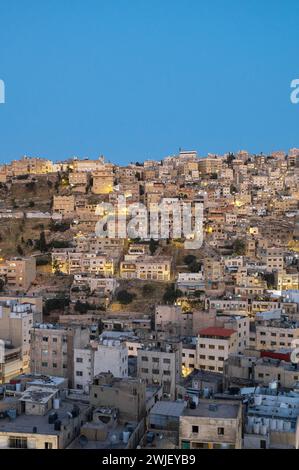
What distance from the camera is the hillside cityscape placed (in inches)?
205

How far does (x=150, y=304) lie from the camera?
15.4 meters

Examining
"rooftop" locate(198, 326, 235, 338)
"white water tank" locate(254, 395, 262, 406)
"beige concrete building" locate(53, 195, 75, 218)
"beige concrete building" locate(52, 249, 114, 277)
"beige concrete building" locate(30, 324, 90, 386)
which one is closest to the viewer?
"white water tank" locate(254, 395, 262, 406)

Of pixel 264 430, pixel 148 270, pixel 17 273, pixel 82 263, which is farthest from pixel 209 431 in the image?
pixel 82 263

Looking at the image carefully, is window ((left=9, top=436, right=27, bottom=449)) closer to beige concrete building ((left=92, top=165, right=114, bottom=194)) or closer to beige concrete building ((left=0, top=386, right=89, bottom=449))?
beige concrete building ((left=0, top=386, right=89, bottom=449))

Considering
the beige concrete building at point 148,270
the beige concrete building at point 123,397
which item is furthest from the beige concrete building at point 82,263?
the beige concrete building at point 123,397

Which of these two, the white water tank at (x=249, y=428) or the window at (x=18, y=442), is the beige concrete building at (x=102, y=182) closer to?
the white water tank at (x=249, y=428)

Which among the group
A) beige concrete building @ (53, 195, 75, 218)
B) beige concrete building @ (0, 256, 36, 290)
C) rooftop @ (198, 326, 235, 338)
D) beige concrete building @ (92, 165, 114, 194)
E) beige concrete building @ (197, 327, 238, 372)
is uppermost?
beige concrete building @ (92, 165, 114, 194)

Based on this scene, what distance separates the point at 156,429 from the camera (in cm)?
536

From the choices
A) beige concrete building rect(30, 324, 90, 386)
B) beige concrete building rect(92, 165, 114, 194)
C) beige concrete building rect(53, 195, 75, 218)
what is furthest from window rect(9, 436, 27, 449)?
beige concrete building rect(92, 165, 114, 194)

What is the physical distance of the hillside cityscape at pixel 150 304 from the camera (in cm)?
521

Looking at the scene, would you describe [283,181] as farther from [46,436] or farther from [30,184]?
[46,436]
